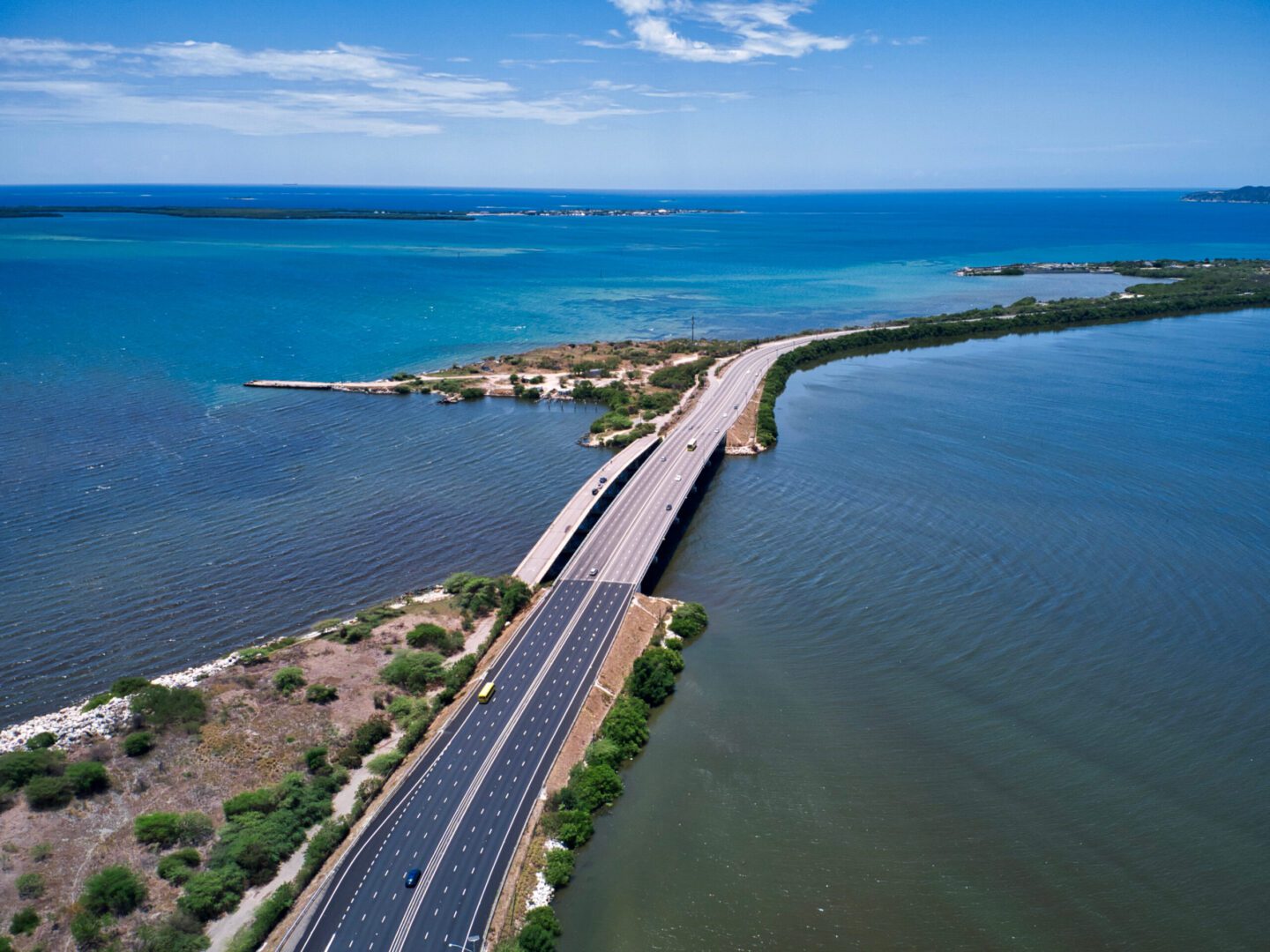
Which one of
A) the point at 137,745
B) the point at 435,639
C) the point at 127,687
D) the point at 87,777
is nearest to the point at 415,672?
the point at 435,639

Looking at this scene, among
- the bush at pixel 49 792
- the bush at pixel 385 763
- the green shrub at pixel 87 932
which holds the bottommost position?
the green shrub at pixel 87 932

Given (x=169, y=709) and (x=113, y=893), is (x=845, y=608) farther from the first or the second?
(x=113, y=893)

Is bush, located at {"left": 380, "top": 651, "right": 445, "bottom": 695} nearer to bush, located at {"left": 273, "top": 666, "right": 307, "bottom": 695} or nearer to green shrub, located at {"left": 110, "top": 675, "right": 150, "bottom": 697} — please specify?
bush, located at {"left": 273, "top": 666, "right": 307, "bottom": 695}

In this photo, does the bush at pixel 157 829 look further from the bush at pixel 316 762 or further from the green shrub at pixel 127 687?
the green shrub at pixel 127 687

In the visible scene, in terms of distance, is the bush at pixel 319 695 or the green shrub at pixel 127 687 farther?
the bush at pixel 319 695

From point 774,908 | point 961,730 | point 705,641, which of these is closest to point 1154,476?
point 961,730

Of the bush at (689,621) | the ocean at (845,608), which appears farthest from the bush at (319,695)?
the bush at (689,621)

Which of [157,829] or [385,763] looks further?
[385,763]

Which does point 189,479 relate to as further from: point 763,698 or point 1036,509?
point 1036,509

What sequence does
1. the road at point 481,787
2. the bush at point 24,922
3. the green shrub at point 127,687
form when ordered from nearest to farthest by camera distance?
the bush at point 24,922, the road at point 481,787, the green shrub at point 127,687
